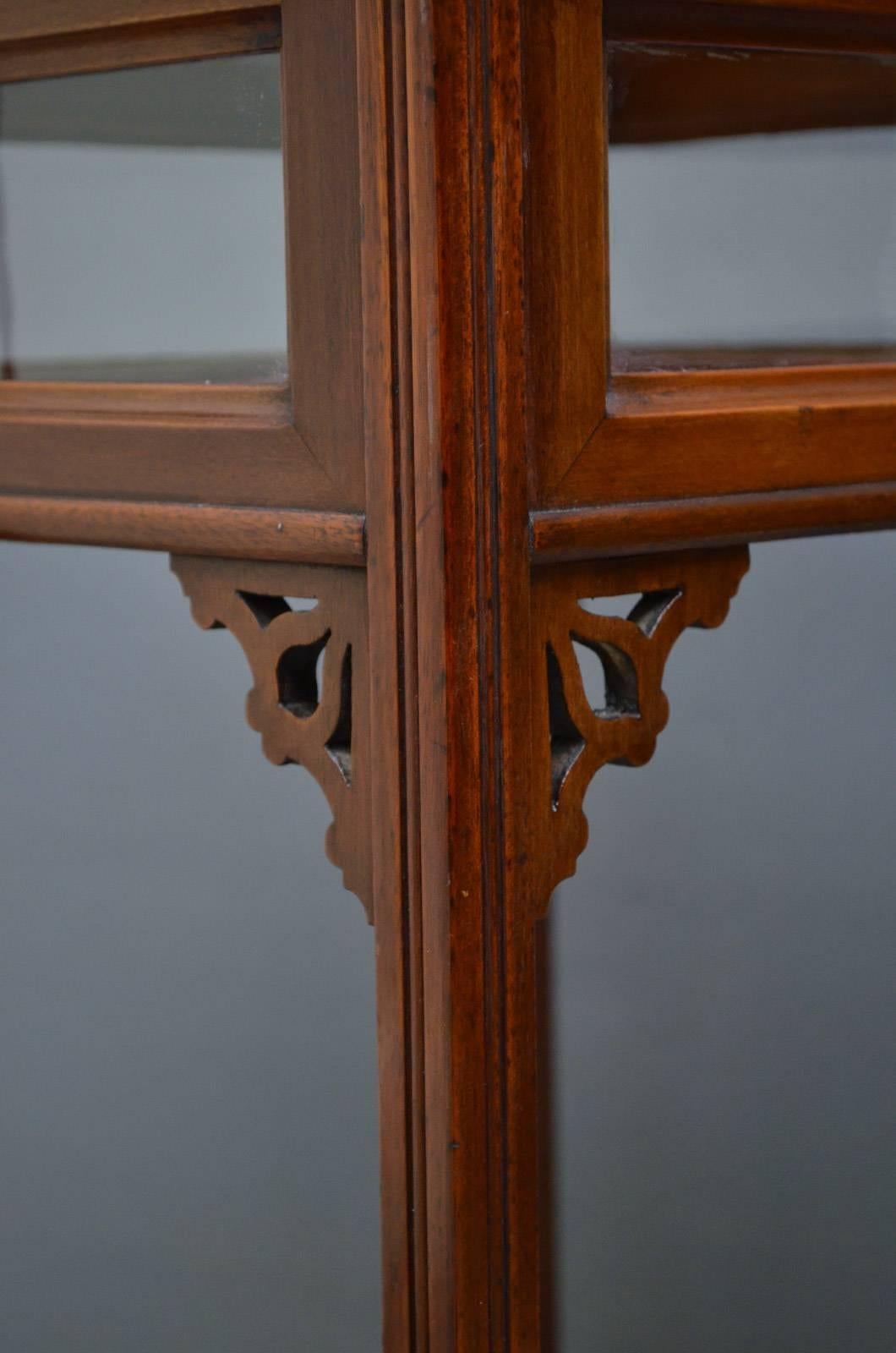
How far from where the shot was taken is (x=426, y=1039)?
0.54m

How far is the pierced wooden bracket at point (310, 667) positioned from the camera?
1.83 feet

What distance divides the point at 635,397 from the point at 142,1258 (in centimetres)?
86

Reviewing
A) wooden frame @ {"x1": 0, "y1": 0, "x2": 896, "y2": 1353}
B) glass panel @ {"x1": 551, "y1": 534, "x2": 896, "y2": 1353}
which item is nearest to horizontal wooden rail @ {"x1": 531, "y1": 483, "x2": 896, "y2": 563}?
wooden frame @ {"x1": 0, "y1": 0, "x2": 896, "y2": 1353}

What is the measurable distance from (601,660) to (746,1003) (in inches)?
27.2

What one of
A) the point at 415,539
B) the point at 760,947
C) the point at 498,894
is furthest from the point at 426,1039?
the point at 760,947

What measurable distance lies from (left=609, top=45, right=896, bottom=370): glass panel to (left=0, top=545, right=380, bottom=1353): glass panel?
65 centimetres

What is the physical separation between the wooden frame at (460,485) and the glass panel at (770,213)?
3 cm

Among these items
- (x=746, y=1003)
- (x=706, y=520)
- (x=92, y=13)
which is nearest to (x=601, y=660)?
(x=706, y=520)

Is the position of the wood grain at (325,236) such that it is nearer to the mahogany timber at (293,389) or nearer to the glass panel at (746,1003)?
the mahogany timber at (293,389)

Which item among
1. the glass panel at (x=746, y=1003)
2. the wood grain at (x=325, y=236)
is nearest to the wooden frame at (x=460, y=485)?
the wood grain at (x=325, y=236)

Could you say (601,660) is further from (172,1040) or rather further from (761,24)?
(172,1040)

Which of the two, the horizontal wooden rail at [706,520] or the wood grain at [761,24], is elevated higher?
the wood grain at [761,24]

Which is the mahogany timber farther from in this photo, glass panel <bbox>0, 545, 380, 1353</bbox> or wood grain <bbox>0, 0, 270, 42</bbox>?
glass panel <bbox>0, 545, 380, 1353</bbox>

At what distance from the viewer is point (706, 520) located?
1.86 feet
